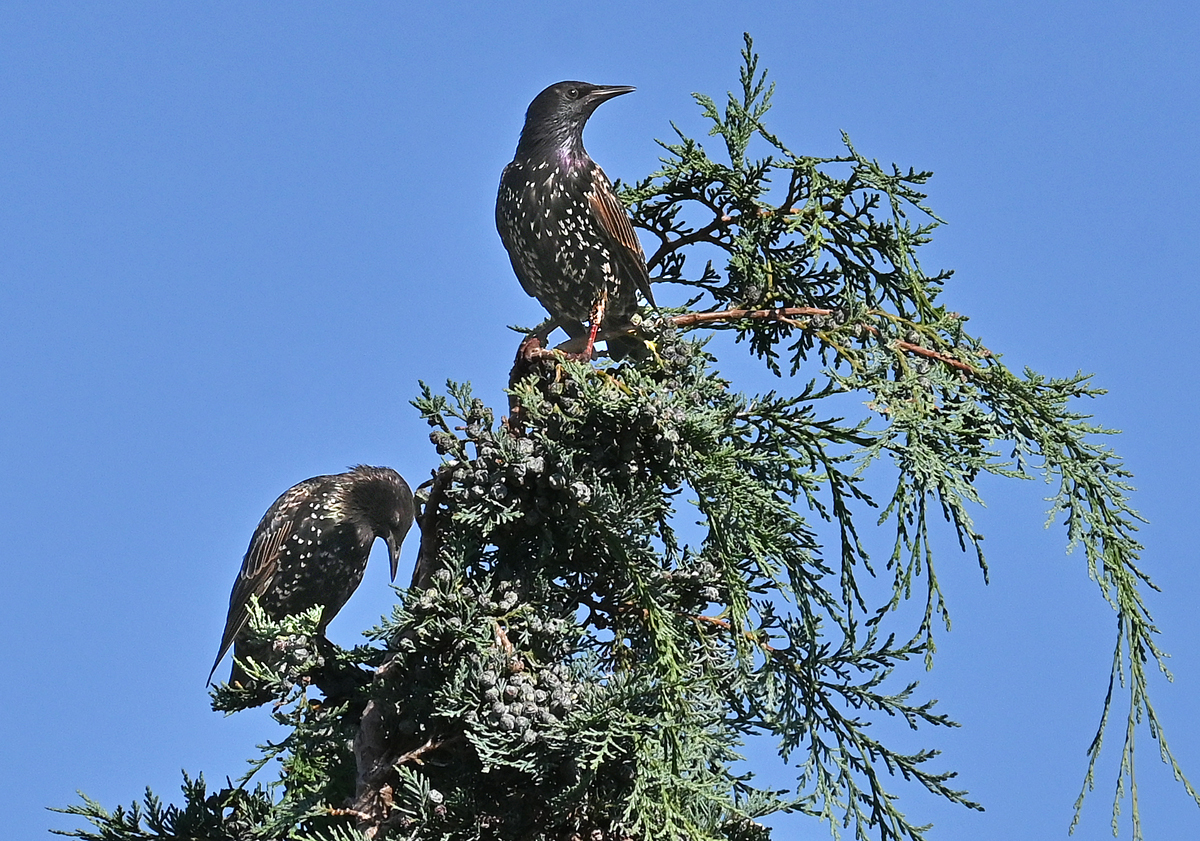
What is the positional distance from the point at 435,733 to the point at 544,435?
825mm

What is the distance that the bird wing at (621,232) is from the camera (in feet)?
15.4

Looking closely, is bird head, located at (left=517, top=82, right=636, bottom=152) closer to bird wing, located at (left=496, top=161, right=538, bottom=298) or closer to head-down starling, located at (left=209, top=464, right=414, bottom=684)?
bird wing, located at (left=496, top=161, right=538, bottom=298)

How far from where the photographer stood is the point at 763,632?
3.69 meters

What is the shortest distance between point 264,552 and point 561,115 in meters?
2.29

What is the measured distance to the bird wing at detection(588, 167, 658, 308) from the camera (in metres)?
4.70

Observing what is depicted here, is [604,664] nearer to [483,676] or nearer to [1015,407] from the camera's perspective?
[483,676]

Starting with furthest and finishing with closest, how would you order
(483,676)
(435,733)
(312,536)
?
(312,536)
(435,733)
(483,676)

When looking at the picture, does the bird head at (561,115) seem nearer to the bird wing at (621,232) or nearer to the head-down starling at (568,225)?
the head-down starling at (568,225)

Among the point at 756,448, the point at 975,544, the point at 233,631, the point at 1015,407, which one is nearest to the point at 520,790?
the point at 756,448

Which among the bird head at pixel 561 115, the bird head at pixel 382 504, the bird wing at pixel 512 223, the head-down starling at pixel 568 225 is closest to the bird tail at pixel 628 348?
the head-down starling at pixel 568 225

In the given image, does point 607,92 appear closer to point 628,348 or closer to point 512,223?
point 512,223

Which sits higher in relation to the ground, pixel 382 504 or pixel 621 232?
pixel 621 232

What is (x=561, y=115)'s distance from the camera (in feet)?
16.4

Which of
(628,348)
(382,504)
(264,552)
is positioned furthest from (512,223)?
(264,552)
